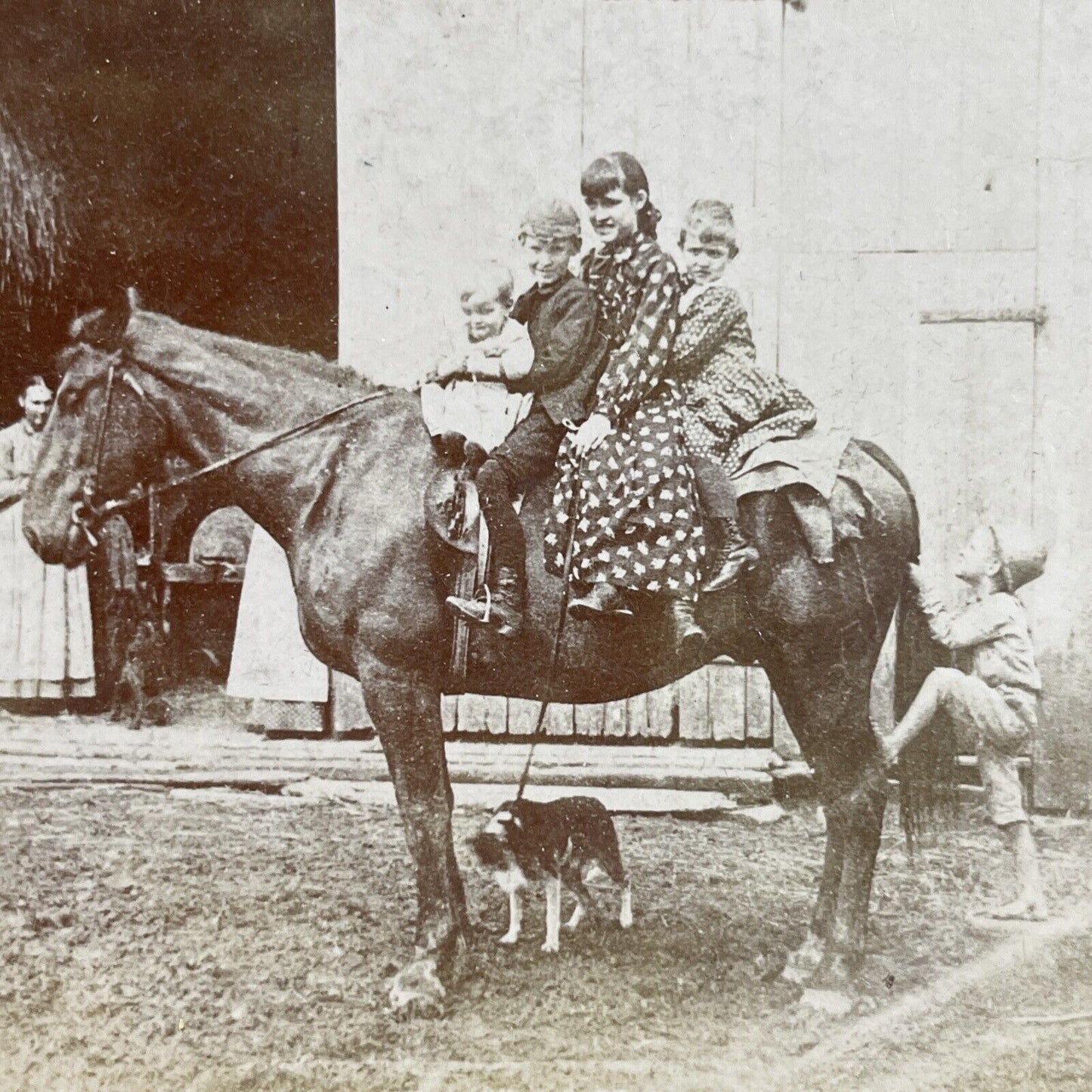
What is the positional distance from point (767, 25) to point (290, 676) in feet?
7.65

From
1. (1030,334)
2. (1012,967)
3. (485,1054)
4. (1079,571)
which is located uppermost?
(1030,334)

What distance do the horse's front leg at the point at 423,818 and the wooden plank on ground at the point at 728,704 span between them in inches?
32.4

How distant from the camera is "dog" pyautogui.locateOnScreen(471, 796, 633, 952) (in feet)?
10.1

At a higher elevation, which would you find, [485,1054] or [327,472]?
[327,472]

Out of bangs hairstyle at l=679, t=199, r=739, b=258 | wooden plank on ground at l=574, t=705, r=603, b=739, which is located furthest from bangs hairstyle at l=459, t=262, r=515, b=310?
wooden plank on ground at l=574, t=705, r=603, b=739

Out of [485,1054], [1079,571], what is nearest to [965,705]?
[1079,571]

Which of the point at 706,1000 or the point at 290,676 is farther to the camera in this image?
the point at 290,676

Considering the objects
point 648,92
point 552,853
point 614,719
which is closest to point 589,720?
point 614,719

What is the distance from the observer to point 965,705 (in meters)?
3.25

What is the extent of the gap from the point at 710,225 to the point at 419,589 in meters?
1.25

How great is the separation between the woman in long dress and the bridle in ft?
1.02

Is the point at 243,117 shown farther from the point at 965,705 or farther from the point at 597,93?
the point at 965,705

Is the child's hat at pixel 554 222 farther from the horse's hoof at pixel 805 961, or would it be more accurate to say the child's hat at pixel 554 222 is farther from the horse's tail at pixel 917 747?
the horse's hoof at pixel 805 961

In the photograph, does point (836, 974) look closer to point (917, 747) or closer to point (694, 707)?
point (917, 747)
